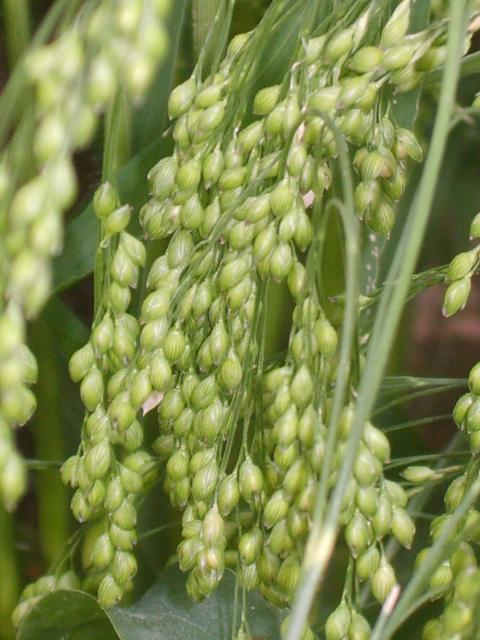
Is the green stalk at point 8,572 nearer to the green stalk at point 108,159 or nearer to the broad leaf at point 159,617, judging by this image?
the broad leaf at point 159,617

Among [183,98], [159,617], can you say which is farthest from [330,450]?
[159,617]

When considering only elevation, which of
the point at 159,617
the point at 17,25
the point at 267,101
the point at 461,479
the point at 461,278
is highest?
the point at 17,25

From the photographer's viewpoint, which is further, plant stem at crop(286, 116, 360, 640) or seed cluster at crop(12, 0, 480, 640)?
seed cluster at crop(12, 0, 480, 640)

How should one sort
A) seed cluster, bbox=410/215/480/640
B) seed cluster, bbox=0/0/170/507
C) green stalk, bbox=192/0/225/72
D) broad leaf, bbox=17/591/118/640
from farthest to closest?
green stalk, bbox=192/0/225/72 → broad leaf, bbox=17/591/118/640 → seed cluster, bbox=410/215/480/640 → seed cluster, bbox=0/0/170/507

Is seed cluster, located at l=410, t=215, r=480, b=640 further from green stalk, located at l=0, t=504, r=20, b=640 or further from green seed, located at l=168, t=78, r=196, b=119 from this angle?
green stalk, located at l=0, t=504, r=20, b=640

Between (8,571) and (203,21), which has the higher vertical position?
(203,21)

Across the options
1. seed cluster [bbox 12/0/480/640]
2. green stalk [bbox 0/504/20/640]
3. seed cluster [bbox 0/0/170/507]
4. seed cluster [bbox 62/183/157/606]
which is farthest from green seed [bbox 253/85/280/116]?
green stalk [bbox 0/504/20/640]

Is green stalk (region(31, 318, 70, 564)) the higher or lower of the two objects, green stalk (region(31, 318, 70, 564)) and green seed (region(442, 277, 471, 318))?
the lower

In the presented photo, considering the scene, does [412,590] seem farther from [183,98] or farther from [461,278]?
[183,98]
